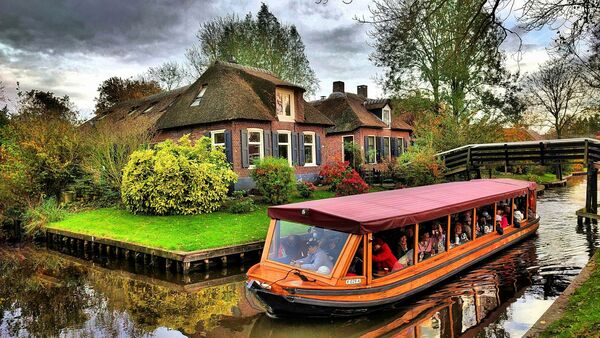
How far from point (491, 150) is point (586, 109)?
2584cm

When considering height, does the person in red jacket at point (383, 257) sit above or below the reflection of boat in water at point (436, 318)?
above

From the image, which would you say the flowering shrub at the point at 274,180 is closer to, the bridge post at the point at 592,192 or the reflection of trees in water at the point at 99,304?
the reflection of trees in water at the point at 99,304

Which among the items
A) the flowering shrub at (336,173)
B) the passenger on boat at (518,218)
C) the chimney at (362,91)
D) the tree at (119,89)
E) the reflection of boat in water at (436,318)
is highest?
the tree at (119,89)

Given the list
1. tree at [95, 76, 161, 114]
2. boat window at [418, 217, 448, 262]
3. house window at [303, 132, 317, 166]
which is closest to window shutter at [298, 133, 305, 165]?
house window at [303, 132, 317, 166]

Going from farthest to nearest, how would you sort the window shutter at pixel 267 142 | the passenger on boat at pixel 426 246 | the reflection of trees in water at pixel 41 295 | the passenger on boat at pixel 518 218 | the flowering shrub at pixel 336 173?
the window shutter at pixel 267 142
the flowering shrub at pixel 336 173
the passenger on boat at pixel 518 218
the passenger on boat at pixel 426 246
the reflection of trees in water at pixel 41 295

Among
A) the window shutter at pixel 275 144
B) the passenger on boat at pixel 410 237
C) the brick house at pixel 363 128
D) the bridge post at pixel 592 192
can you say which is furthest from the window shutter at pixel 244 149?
the bridge post at pixel 592 192

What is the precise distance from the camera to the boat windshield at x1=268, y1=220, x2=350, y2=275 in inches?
330

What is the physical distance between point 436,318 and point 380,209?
244cm

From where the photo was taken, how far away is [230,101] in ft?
74.3

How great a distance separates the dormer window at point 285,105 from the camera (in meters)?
24.1

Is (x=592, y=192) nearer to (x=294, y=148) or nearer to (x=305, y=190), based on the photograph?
(x=305, y=190)

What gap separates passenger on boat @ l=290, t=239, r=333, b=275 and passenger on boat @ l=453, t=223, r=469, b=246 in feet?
15.0

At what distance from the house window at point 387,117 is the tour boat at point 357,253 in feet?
75.8

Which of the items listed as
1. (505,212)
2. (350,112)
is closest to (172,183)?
(505,212)
